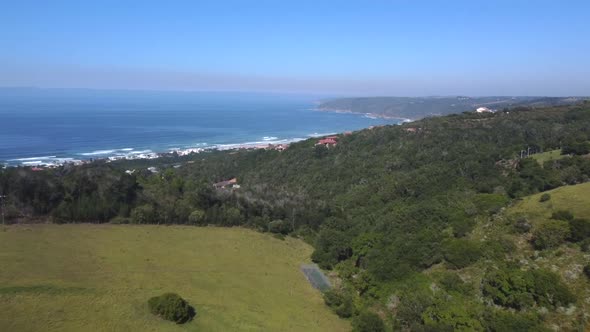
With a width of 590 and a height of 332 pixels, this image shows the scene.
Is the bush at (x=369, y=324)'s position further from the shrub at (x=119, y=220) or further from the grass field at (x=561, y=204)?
the shrub at (x=119, y=220)

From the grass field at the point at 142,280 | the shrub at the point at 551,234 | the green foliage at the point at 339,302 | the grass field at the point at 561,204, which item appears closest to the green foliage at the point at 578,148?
the grass field at the point at 561,204

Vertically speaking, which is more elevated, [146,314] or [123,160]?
[146,314]

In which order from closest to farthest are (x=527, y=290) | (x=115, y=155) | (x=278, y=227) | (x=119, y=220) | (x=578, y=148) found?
(x=527, y=290) → (x=119, y=220) → (x=278, y=227) → (x=578, y=148) → (x=115, y=155)

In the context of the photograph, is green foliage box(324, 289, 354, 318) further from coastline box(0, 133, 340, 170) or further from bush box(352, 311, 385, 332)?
coastline box(0, 133, 340, 170)

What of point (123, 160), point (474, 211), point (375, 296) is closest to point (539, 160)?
point (474, 211)

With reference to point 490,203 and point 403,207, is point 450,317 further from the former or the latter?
point 403,207

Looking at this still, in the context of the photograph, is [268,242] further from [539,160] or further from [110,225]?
[539,160]

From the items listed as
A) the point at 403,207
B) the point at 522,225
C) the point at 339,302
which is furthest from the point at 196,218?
the point at 522,225
